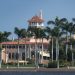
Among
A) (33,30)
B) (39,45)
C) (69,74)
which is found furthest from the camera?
(39,45)

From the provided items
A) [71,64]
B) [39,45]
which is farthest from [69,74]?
[39,45]

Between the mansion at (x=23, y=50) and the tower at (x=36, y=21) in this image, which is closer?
the mansion at (x=23, y=50)

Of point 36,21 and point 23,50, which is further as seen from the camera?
point 36,21

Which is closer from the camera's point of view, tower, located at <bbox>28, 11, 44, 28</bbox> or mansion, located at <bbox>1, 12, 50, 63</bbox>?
mansion, located at <bbox>1, 12, 50, 63</bbox>

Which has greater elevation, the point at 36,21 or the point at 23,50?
the point at 36,21

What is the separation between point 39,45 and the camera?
166 metres

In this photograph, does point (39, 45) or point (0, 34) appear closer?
point (0, 34)

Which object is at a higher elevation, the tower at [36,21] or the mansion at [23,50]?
the tower at [36,21]

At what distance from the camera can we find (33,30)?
13762 cm

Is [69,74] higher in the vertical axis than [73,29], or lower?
lower

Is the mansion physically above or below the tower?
below

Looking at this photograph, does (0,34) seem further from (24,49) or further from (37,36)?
(24,49)

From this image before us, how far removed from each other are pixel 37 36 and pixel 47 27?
1118 centimetres

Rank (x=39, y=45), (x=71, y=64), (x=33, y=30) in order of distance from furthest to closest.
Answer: (x=39, y=45) → (x=33, y=30) → (x=71, y=64)
